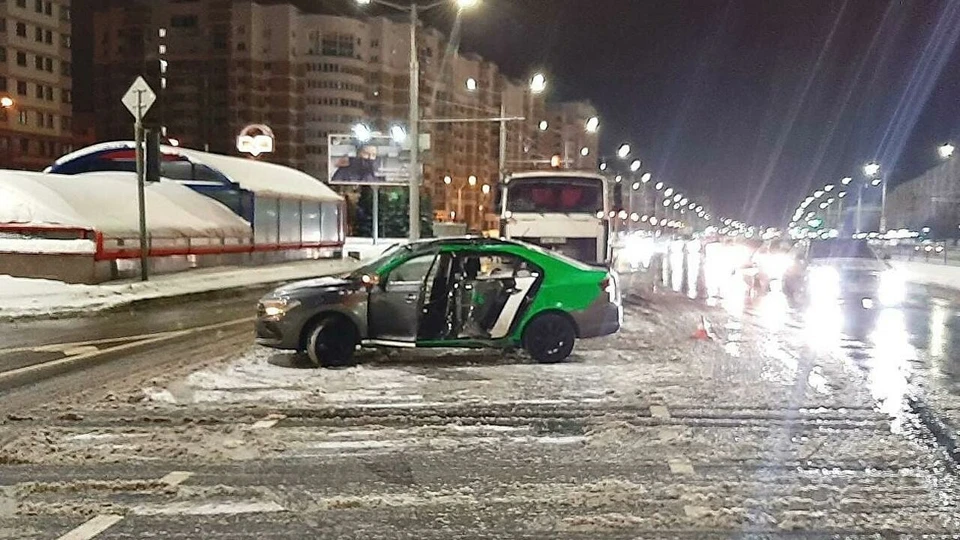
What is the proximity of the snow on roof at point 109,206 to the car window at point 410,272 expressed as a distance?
16314 mm

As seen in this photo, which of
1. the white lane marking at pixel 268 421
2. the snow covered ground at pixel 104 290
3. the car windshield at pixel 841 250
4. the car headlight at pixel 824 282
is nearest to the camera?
the white lane marking at pixel 268 421

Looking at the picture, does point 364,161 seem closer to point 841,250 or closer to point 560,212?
point 560,212

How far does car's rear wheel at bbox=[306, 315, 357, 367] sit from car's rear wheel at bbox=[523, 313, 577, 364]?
7.05ft

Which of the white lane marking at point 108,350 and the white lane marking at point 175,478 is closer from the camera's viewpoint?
the white lane marking at point 175,478

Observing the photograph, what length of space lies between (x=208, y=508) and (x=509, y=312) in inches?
257

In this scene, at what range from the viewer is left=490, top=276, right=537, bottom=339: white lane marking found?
40.4 feet

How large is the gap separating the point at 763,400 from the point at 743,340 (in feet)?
17.5

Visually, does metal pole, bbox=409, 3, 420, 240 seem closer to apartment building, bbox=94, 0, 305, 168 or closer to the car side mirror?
the car side mirror

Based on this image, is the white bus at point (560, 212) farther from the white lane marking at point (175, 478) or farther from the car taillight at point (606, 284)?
the white lane marking at point (175, 478)

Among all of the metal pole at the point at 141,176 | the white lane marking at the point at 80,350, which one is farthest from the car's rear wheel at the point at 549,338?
the metal pole at the point at 141,176

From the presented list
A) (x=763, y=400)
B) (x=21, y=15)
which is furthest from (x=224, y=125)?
(x=763, y=400)

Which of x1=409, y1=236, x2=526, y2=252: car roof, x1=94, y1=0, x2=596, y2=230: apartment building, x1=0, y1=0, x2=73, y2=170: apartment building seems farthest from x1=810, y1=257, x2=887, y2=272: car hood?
x1=94, y1=0, x2=596, y2=230: apartment building

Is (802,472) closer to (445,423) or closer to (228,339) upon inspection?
(445,423)

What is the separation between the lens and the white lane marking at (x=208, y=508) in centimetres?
609
